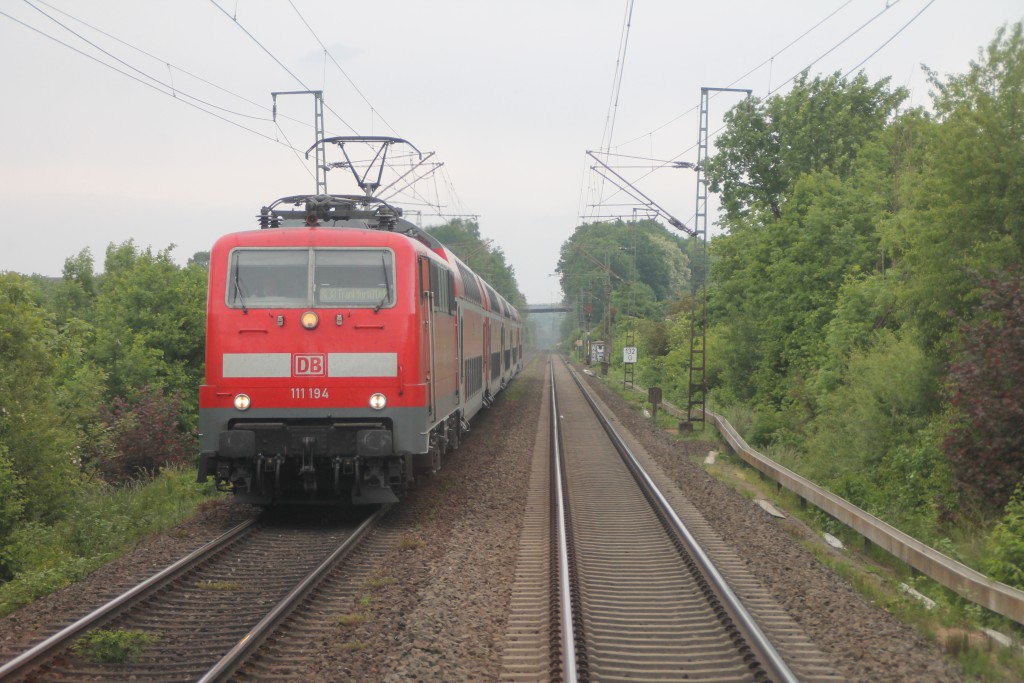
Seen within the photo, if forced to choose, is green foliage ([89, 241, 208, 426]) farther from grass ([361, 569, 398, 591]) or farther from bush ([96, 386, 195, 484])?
grass ([361, 569, 398, 591])

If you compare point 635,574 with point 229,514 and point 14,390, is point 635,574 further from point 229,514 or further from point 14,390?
point 14,390

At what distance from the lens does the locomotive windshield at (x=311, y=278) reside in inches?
404

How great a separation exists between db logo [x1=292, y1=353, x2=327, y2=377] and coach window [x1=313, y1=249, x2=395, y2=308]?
64cm

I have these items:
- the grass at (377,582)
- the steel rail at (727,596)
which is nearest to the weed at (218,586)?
the grass at (377,582)

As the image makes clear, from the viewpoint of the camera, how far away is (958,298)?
13.2 m

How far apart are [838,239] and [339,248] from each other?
1669 centimetres

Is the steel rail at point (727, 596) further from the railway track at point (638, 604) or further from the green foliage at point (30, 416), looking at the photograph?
the green foliage at point (30, 416)

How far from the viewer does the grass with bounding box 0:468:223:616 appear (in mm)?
8242

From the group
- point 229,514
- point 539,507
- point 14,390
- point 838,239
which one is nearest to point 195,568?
point 229,514

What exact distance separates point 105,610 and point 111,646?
2.18ft

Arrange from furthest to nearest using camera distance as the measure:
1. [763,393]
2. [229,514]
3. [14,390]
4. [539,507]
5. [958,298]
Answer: [763,393]
[14,390]
[958,298]
[539,507]
[229,514]

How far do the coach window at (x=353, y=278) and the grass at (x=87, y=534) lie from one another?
356 cm

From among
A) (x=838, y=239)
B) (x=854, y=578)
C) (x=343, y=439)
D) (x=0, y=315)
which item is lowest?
(x=854, y=578)

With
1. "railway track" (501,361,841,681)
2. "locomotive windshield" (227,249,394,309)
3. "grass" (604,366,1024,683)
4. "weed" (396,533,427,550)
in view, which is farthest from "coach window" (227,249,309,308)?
"grass" (604,366,1024,683)
